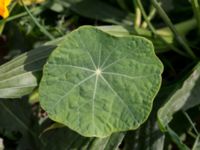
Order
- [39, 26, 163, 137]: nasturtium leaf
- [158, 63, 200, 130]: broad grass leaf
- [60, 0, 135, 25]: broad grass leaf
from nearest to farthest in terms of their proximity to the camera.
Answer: [39, 26, 163, 137]: nasturtium leaf < [158, 63, 200, 130]: broad grass leaf < [60, 0, 135, 25]: broad grass leaf

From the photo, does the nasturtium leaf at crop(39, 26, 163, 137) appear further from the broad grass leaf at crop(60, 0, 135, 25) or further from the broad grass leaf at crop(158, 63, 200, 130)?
the broad grass leaf at crop(60, 0, 135, 25)

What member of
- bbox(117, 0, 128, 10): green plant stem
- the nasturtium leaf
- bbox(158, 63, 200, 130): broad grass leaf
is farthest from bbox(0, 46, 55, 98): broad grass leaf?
bbox(117, 0, 128, 10): green plant stem

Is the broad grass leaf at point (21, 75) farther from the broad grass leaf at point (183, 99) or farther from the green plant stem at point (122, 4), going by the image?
the green plant stem at point (122, 4)

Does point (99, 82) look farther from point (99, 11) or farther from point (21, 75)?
point (99, 11)

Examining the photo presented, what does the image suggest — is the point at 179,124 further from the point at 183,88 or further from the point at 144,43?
the point at 144,43

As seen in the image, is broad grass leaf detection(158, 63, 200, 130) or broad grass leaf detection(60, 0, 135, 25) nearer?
broad grass leaf detection(158, 63, 200, 130)

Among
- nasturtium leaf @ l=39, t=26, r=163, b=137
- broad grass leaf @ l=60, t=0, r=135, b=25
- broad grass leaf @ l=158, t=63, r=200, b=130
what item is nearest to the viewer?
nasturtium leaf @ l=39, t=26, r=163, b=137

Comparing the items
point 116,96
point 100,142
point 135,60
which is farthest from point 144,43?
point 100,142

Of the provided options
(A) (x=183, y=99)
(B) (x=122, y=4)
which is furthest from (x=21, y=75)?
(B) (x=122, y=4)

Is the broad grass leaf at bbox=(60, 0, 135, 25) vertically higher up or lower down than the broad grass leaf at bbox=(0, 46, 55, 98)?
lower down

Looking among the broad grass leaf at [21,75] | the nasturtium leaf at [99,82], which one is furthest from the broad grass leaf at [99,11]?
Result: the nasturtium leaf at [99,82]
